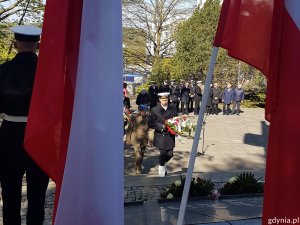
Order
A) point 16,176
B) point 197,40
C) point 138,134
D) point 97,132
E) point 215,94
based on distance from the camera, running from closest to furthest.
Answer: point 97,132 → point 16,176 → point 138,134 → point 215,94 → point 197,40

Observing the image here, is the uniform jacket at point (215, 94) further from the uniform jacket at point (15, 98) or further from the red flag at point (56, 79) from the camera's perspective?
the red flag at point (56, 79)

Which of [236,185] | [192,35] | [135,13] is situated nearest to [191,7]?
[135,13]

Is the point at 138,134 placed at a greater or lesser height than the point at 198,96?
lesser

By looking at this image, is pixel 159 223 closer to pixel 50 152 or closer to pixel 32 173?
pixel 32 173

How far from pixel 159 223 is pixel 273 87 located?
2.62 m

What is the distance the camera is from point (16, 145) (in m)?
3.40

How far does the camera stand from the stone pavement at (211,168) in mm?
5609

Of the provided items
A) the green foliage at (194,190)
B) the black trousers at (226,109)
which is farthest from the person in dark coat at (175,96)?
the green foliage at (194,190)

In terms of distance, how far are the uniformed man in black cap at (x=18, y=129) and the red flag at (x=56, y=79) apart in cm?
69

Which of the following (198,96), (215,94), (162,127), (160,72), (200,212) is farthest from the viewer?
A: (160,72)

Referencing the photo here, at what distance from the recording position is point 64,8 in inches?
101

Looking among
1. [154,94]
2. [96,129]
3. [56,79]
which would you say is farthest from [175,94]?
[96,129]

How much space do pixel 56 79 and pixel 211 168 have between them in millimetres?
8452

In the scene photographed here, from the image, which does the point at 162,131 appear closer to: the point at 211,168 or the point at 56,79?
the point at 211,168
